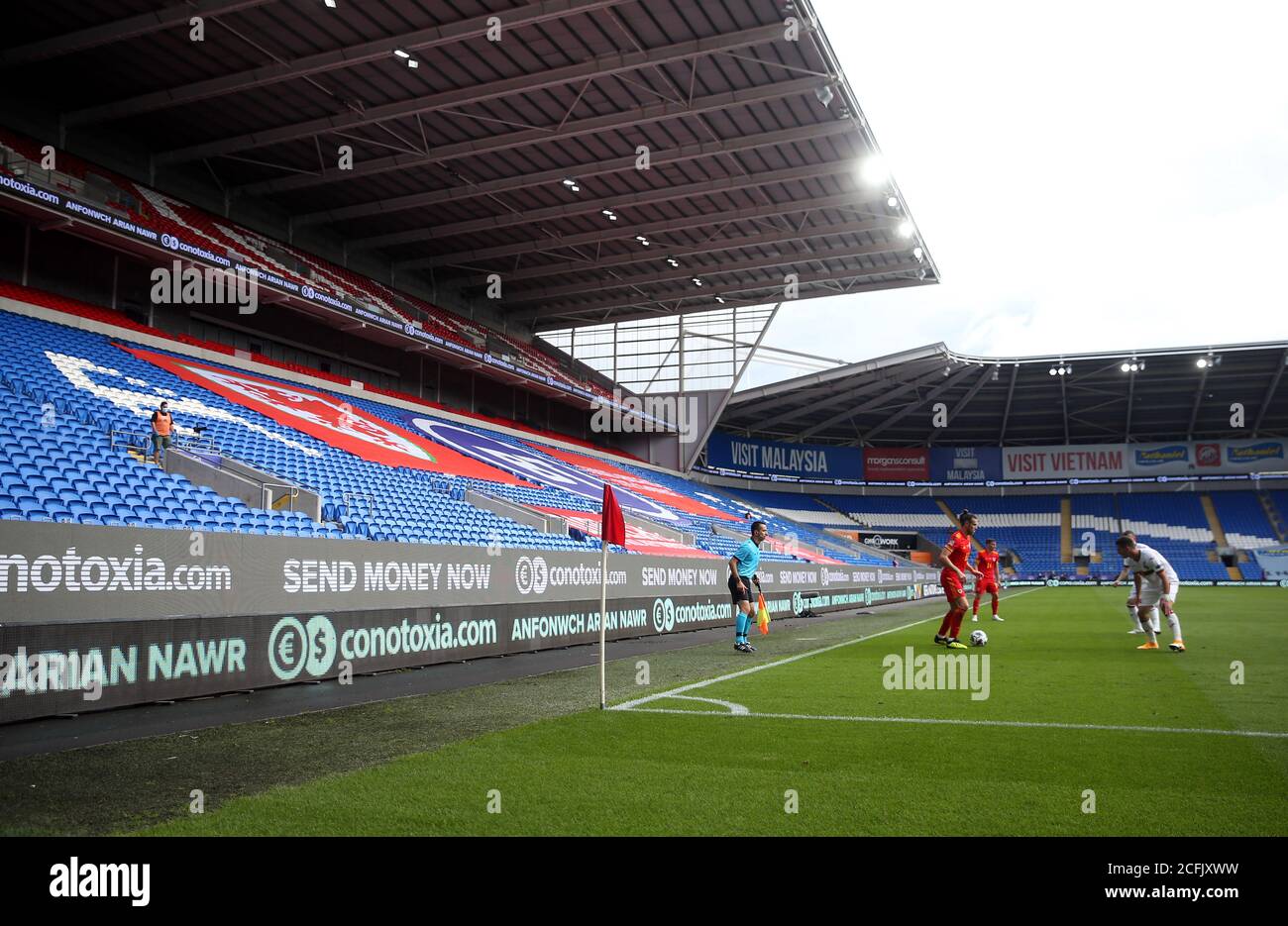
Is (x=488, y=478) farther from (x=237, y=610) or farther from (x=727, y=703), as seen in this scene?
(x=727, y=703)

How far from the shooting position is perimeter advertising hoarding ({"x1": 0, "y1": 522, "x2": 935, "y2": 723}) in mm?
7855

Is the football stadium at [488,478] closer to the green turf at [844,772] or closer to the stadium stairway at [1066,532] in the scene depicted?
the green turf at [844,772]

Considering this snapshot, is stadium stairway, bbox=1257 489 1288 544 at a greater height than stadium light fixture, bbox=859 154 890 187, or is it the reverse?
stadium light fixture, bbox=859 154 890 187

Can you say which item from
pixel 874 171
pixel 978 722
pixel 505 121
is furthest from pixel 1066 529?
pixel 978 722

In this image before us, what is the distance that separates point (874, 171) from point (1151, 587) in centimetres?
1694

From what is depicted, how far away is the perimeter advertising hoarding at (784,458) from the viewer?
2154 inches

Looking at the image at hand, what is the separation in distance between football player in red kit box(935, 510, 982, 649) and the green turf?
3274 millimetres

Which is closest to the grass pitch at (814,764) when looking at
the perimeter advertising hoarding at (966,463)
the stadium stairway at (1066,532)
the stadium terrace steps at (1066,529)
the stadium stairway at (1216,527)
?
the stadium stairway at (1216,527)

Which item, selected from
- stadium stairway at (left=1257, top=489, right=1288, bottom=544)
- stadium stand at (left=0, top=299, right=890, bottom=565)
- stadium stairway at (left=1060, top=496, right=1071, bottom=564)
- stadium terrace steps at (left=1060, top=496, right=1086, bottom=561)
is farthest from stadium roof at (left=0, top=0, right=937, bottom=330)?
stadium stairway at (left=1257, top=489, right=1288, bottom=544)

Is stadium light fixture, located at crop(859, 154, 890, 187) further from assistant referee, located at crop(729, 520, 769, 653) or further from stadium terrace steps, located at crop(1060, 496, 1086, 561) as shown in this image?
stadium terrace steps, located at crop(1060, 496, 1086, 561)

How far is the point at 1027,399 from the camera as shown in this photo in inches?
2212
